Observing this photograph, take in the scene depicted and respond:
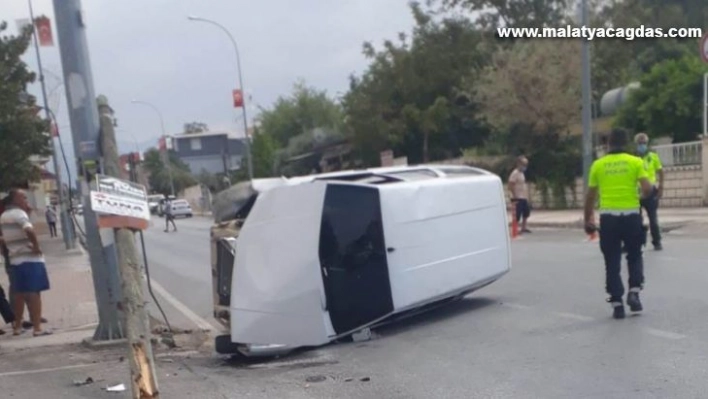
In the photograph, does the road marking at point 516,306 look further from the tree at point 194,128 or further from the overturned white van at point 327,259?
the tree at point 194,128

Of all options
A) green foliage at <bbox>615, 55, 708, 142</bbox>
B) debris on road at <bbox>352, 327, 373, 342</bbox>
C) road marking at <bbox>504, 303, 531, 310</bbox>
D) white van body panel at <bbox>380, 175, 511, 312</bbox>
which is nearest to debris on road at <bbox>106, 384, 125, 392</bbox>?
debris on road at <bbox>352, 327, 373, 342</bbox>

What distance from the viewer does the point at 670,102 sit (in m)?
32.3

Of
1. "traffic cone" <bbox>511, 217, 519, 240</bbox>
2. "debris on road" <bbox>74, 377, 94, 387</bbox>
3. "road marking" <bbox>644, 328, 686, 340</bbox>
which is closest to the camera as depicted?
"road marking" <bbox>644, 328, 686, 340</bbox>

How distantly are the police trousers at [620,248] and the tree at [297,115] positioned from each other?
71616 mm

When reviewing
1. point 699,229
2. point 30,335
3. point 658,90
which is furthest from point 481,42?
point 30,335

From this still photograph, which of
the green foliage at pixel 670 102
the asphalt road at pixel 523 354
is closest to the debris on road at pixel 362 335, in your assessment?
the asphalt road at pixel 523 354

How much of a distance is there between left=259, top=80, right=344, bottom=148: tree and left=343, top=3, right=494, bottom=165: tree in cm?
3465

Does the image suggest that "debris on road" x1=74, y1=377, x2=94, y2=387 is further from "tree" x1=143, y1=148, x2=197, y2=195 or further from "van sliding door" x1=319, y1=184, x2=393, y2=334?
"tree" x1=143, y1=148, x2=197, y2=195

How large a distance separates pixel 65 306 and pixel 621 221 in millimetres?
9278

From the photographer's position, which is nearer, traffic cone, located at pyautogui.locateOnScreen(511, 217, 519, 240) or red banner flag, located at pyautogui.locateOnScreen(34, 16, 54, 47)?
traffic cone, located at pyautogui.locateOnScreen(511, 217, 519, 240)

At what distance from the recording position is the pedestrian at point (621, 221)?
948cm

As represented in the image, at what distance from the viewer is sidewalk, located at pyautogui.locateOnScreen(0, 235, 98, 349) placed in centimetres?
1155

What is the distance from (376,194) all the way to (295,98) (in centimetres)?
7690

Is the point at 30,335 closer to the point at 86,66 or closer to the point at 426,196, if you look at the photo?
the point at 86,66
